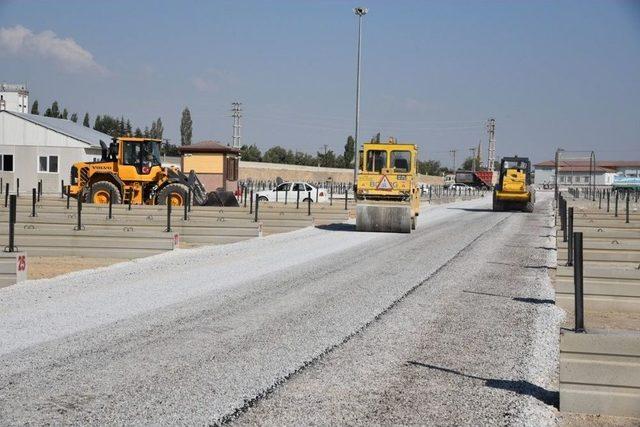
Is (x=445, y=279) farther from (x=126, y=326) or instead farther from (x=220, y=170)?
(x=220, y=170)

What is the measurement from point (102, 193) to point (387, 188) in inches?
513

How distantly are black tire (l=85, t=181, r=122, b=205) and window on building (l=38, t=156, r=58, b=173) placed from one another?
2153 cm

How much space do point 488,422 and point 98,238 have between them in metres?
14.1

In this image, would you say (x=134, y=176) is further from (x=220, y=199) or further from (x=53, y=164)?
(x=53, y=164)

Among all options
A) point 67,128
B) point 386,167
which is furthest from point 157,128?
point 386,167

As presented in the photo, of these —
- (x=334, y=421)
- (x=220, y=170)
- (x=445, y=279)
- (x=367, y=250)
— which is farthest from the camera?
(x=220, y=170)

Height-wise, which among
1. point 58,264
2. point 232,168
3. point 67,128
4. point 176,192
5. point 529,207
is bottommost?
point 58,264

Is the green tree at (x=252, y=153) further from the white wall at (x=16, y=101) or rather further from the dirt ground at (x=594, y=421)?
the dirt ground at (x=594, y=421)

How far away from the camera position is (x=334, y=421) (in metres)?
6.31

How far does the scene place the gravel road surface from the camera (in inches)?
262

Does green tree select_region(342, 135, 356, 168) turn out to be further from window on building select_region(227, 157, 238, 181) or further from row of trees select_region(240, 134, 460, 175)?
window on building select_region(227, 157, 238, 181)

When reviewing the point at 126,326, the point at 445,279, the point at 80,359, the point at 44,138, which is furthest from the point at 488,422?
the point at 44,138

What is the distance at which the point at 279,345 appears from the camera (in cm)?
892

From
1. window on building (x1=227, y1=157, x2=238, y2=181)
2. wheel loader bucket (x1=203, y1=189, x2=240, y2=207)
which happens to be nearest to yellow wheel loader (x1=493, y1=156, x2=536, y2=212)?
window on building (x1=227, y1=157, x2=238, y2=181)
